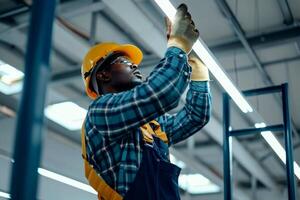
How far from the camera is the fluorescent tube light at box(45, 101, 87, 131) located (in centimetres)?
872

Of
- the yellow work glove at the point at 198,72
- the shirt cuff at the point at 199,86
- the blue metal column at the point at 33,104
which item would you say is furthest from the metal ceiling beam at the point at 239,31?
the blue metal column at the point at 33,104

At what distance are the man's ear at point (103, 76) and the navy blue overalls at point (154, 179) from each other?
1.59ft

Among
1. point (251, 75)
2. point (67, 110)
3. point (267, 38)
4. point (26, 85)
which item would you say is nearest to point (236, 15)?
point (267, 38)

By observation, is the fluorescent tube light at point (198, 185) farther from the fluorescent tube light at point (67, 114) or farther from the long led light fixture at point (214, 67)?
the long led light fixture at point (214, 67)

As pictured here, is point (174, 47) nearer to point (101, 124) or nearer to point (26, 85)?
point (101, 124)

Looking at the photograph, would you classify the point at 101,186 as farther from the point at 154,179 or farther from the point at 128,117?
the point at 128,117

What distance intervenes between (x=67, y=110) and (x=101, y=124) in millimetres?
6948

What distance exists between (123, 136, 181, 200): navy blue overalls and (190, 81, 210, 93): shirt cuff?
48 centimetres

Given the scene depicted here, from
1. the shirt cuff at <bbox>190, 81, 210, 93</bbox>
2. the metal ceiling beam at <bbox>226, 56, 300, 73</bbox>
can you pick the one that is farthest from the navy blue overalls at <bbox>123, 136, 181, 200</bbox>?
the metal ceiling beam at <bbox>226, 56, 300, 73</bbox>

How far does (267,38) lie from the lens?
7012 mm

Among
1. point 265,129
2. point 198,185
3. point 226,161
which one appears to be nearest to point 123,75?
point 226,161

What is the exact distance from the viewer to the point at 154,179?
2.21 m

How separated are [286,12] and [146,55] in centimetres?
206

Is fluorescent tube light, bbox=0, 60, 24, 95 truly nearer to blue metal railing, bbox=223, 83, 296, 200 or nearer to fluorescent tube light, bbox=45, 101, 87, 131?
fluorescent tube light, bbox=45, 101, 87, 131
